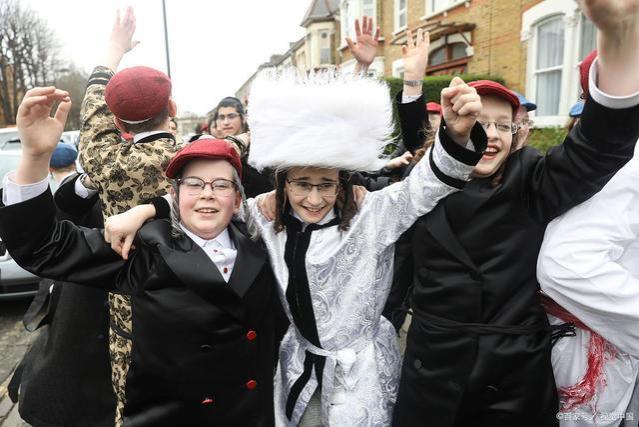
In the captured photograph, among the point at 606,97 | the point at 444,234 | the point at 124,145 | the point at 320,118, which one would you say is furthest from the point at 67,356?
the point at 606,97

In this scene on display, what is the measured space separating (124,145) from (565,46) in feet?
28.4

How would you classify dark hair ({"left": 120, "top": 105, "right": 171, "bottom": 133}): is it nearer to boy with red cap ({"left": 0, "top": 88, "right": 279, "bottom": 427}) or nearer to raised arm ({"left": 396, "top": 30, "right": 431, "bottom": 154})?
boy with red cap ({"left": 0, "top": 88, "right": 279, "bottom": 427})

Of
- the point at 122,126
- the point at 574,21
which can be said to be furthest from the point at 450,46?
the point at 122,126

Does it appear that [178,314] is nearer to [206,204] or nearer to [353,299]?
[206,204]

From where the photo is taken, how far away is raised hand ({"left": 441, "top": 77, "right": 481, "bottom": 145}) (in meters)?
1.44

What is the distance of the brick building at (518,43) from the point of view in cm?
833

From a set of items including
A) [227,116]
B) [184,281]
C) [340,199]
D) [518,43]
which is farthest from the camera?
[518,43]

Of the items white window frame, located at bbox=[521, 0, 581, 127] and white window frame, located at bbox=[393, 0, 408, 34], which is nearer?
white window frame, located at bbox=[521, 0, 581, 127]

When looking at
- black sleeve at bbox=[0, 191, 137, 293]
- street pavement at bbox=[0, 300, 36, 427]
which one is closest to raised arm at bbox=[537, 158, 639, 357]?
black sleeve at bbox=[0, 191, 137, 293]

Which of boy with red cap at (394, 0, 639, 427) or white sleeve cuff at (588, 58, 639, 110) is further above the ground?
white sleeve cuff at (588, 58, 639, 110)

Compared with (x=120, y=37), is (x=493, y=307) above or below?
below

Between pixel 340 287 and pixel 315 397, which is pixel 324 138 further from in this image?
pixel 315 397

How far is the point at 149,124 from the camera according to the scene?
2.14 metres

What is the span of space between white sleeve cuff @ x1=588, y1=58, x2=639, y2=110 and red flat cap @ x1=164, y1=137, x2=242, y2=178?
1.26 meters
